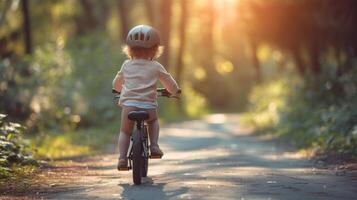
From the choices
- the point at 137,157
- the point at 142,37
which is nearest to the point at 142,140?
the point at 137,157

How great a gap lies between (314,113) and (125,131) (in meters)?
11.9

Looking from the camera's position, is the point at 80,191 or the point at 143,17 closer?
the point at 80,191

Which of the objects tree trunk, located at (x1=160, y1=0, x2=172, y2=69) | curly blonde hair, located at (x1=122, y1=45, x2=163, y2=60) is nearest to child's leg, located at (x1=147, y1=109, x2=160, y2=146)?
curly blonde hair, located at (x1=122, y1=45, x2=163, y2=60)

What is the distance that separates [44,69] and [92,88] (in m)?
6.46

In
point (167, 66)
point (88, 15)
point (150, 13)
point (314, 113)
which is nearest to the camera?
point (314, 113)

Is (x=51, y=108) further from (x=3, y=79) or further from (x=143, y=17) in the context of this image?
(x=143, y=17)

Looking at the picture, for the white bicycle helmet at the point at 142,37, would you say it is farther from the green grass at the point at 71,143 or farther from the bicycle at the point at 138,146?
the green grass at the point at 71,143

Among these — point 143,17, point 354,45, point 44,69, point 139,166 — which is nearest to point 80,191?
point 139,166

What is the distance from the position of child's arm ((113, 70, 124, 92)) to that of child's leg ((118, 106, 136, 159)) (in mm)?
511

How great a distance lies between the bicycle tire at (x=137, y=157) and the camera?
8.76 metres

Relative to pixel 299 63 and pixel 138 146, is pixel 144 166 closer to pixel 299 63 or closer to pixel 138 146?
pixel 138 146

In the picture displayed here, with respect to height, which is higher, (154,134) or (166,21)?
(166,21)

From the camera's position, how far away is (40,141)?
56.3 feet

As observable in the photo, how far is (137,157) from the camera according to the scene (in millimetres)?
8844
